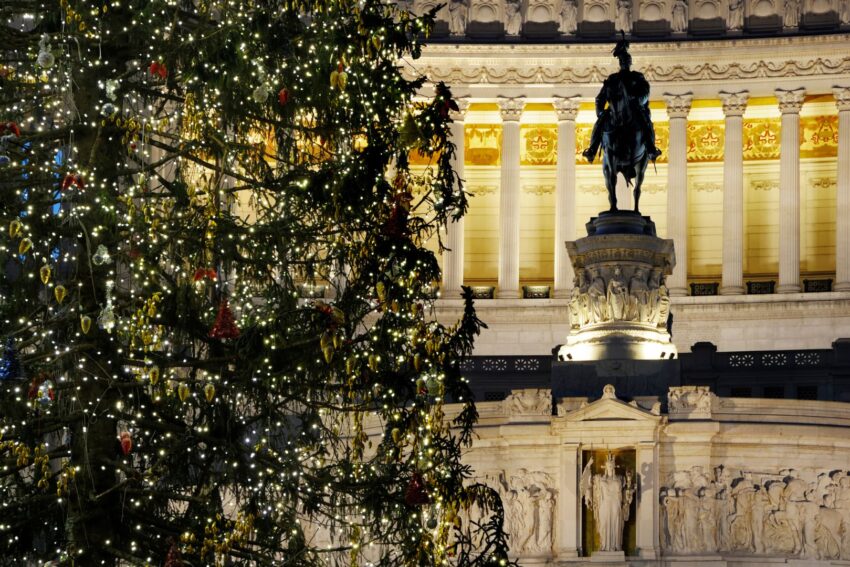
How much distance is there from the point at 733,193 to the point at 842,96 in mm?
6553

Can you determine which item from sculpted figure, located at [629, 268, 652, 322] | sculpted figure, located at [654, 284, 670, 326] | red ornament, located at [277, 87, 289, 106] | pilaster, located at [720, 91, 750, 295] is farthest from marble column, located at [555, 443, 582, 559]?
pilaster, located at [720, 91, 750, 295]

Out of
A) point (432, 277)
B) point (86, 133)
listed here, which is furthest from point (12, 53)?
point (432, 277)

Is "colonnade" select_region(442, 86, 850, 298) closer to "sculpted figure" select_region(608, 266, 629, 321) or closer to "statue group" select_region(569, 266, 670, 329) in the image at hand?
"statue group" select_region(569, 266, 670, 329)

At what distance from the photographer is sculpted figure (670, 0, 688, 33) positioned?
321 ft

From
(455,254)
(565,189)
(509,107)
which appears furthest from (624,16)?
(455,254)

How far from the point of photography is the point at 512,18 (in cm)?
9844

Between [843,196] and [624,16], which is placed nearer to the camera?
[843,196]

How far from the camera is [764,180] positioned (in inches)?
3927

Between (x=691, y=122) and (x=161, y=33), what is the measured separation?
7057 centimetres

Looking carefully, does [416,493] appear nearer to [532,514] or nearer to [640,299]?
[532,514]

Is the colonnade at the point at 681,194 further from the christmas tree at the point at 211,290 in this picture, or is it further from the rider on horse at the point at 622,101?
the christmas tree at the point at 211,290

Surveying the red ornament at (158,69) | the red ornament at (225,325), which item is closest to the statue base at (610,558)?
the red ornament at (225,325)

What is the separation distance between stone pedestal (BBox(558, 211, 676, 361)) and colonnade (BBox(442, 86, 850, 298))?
127 feet

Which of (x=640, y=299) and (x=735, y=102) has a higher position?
(x=735, y=102)
